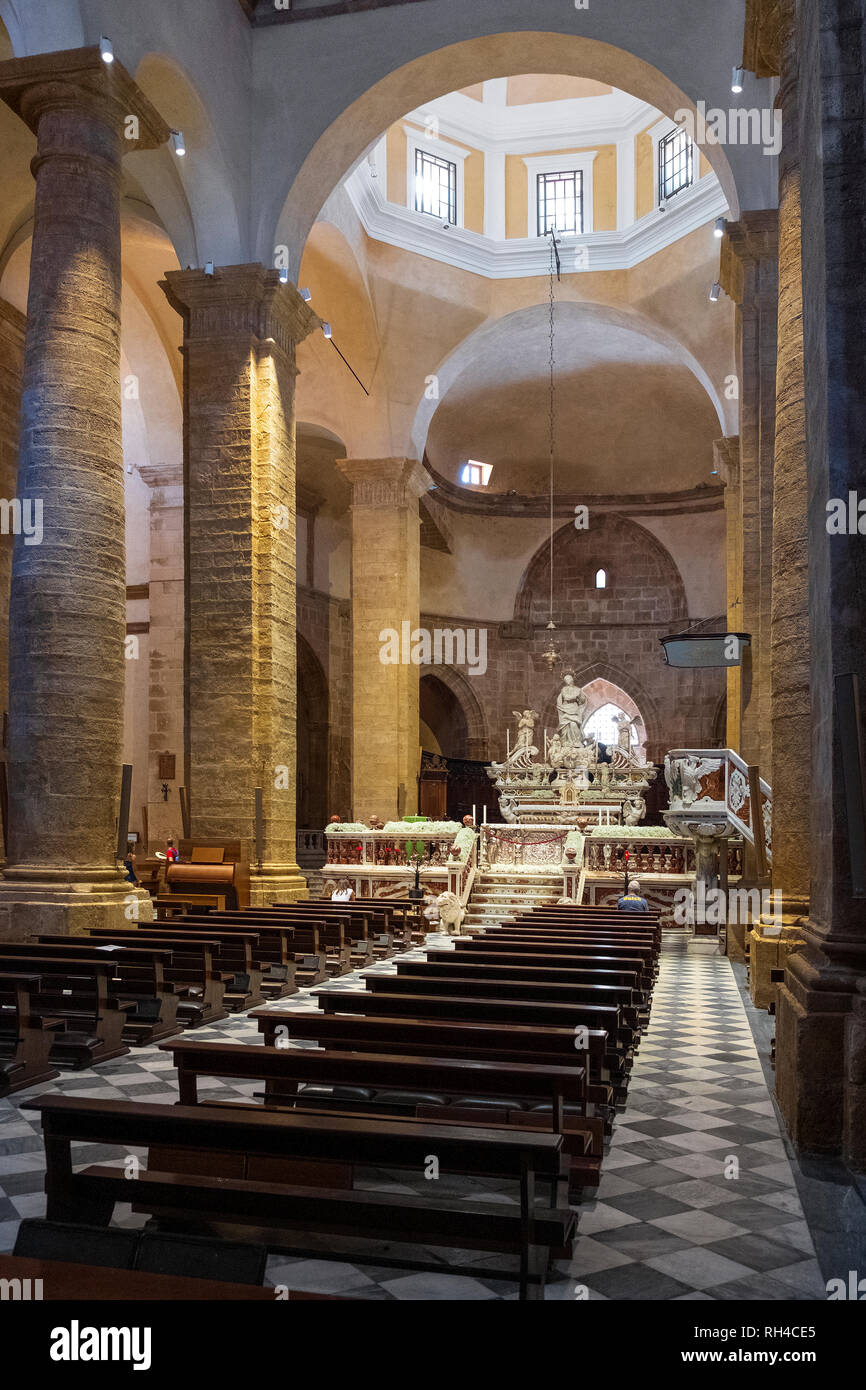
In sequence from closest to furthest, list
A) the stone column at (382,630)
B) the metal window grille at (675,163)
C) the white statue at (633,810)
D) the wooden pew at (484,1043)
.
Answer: the wooden pew at (484,1043) → the white statue at (633,810) → the metal window grille at (675,163) → the stone column at (382,630)

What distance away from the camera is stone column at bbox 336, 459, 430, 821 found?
2219 cm

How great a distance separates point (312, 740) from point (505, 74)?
16.2 metres

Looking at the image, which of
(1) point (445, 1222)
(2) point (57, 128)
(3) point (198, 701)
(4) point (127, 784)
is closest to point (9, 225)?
(2) point (57, 128)

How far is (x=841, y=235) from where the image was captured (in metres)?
4.88

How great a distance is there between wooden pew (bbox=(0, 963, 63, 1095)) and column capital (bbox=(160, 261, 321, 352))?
31.8 ft

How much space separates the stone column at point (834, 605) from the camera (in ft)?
15.1

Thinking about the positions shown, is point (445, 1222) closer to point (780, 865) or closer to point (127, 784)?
point (780, 865)

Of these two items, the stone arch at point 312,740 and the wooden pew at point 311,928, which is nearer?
the wooden pew at point 311,928

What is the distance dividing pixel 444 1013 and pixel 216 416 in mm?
10126

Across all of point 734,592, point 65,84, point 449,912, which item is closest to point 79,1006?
point 65,84

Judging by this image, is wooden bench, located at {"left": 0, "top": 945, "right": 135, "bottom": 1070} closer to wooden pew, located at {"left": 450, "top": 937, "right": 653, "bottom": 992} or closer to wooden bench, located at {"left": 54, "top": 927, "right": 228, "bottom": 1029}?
wooden bench, located at {"left": 54, "top": 927, "right": 228, "bottom": 1029}

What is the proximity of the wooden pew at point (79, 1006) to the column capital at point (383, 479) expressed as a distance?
1657cm

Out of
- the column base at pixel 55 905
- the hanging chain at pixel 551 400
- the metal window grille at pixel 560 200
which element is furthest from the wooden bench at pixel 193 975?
the metal window grille at pixel 560 200

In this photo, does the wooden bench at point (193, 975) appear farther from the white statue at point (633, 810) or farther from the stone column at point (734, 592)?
the white statue at point (633, 810)
